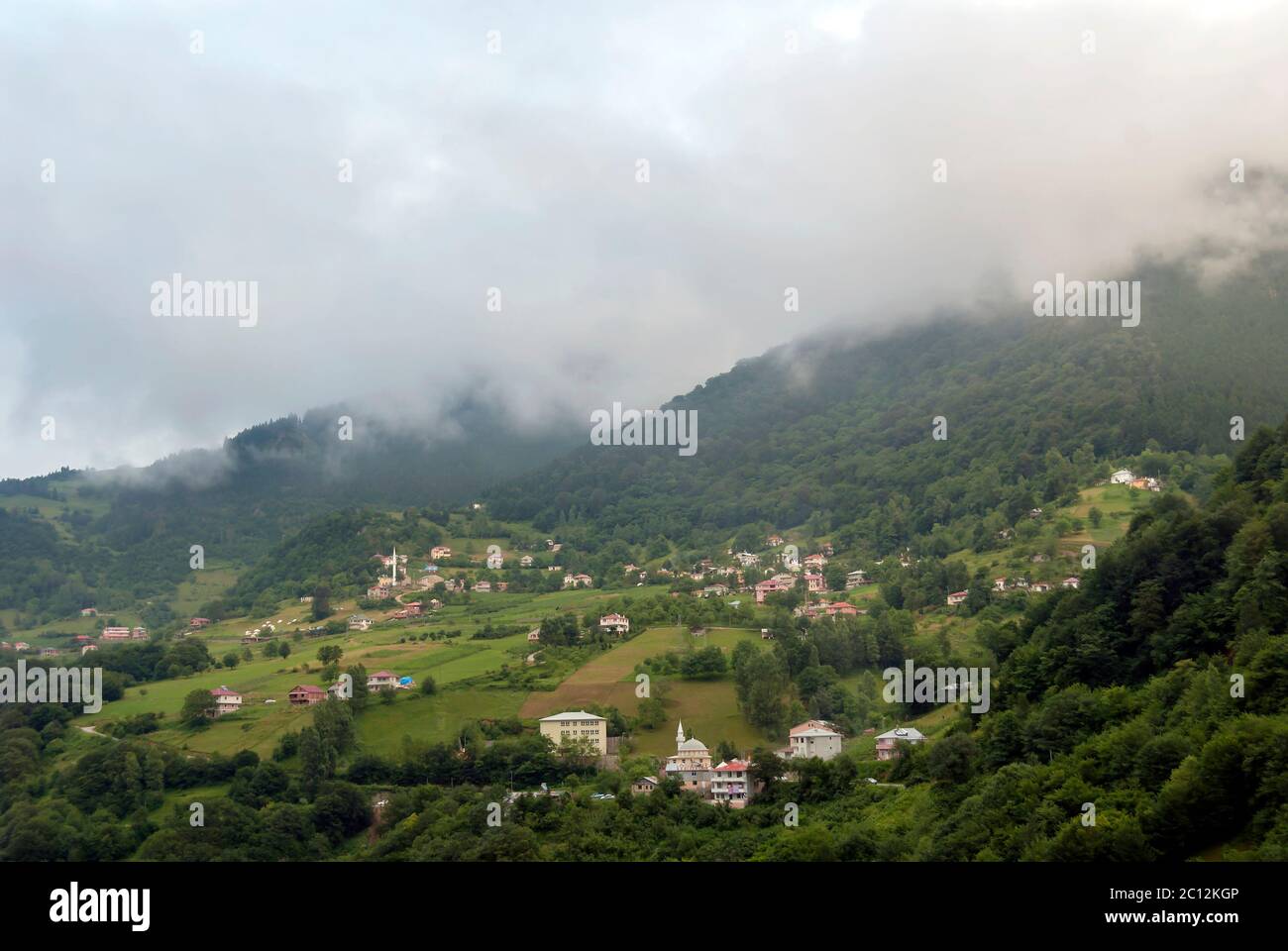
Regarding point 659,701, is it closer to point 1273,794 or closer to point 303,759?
point 303,759

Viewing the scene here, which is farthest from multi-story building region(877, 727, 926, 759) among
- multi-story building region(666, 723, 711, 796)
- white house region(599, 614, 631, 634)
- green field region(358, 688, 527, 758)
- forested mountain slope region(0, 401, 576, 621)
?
forested mountain slope region(0, 401, 576, 621)

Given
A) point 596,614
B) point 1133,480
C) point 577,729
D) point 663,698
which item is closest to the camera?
point 577,729

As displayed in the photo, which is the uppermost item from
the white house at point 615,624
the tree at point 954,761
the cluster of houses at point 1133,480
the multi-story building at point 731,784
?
the cluster of houses at point 1133,480

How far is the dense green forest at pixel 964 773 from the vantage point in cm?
2167

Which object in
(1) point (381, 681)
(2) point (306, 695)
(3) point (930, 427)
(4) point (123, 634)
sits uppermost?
(3) point (930, 427)

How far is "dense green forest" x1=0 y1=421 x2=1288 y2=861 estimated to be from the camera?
2167 cm

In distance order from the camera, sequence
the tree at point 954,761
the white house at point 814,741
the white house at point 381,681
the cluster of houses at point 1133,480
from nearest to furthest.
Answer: the tree at point 954,761, the white house at point 814,741, the white house at point 381,681, the cluster of houses at point 1133,480

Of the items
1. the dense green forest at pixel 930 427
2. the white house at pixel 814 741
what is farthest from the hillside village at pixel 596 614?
the dense green forest at pixel 930 427

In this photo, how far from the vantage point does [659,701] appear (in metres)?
44.3

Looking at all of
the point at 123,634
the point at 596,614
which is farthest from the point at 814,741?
the point at 123,634

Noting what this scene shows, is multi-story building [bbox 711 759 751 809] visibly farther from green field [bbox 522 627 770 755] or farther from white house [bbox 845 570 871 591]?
white house [bbox 845 570 871 591]

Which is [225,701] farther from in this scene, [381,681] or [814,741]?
[814,741]

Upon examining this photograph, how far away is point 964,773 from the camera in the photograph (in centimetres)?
2902

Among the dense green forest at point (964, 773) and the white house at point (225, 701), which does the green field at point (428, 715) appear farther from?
the white house at point (225, 701)
